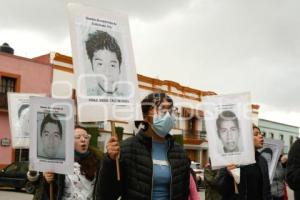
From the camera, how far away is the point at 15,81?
30.1m

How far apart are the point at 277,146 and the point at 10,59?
24.6 meters

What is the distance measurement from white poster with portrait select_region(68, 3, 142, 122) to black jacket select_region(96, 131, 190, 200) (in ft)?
0.78

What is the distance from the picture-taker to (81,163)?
16.8 ft

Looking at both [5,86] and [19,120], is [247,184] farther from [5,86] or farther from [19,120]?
[5,86]

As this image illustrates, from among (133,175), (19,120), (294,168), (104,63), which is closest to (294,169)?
(294,168)

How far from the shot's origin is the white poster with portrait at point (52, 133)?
4816mm

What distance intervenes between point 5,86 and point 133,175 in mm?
26830

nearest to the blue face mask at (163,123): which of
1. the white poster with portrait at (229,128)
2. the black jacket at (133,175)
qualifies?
the black jacket at (133,175)

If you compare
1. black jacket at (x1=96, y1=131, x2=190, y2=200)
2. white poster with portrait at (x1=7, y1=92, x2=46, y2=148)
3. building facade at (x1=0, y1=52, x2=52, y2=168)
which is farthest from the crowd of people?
building facade at (x1=0, y1=52, x2=52, y2=168)

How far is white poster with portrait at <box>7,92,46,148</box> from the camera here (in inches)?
276

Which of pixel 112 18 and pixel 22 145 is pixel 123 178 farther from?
pixel 22 145

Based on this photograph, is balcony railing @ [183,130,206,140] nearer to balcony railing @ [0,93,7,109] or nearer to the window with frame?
the window with frame

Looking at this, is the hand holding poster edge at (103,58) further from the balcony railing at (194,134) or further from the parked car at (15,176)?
the balcony railing at (194,134)

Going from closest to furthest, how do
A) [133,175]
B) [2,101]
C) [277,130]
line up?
[133,175]
[2,101]
[277,130]
